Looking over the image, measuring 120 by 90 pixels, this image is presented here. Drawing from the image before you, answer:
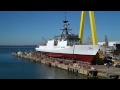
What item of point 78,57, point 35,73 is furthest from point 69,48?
point 35,73

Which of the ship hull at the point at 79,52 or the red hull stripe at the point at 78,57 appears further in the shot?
the red hull stripe at the point at 78,57

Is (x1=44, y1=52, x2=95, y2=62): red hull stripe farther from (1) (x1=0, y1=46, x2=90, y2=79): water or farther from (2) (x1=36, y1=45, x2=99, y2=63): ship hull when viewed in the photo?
(1) (x1=0, y1=46, x2=90, y2=79): water

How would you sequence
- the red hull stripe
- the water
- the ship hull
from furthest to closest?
the red hull stripe → the ship hull → the water

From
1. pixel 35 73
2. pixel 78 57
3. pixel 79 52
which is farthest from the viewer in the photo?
pixel 78 57

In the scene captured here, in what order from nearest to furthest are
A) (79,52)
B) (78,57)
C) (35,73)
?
(35,73), (79,52), (78,57)

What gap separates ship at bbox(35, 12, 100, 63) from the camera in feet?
44.2

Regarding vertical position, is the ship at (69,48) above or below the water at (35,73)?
above

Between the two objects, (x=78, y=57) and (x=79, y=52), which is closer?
(x=79, y=52)

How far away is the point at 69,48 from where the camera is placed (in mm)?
14992

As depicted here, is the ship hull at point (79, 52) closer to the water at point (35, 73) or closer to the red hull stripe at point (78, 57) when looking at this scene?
the red hull stripe at point (78, 57)

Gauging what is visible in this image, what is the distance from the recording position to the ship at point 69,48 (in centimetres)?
1347

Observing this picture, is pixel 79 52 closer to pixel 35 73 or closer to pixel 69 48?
pixel 69 48

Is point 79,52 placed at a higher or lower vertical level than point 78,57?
higher
